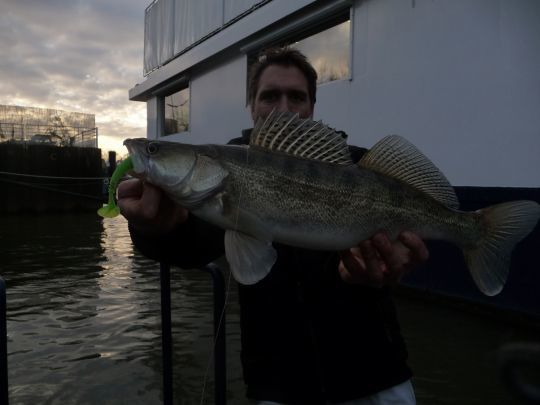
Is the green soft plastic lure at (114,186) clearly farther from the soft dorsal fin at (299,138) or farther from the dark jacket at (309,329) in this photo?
the soft dorsal fin at (299,138)

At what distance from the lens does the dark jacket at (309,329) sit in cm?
218

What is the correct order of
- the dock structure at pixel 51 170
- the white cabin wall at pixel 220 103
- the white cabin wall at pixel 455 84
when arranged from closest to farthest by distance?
the white cabin wall at pixel 455 84 < the white cabin wall at pixel 220 103 < the dock structure at pixel 51 170

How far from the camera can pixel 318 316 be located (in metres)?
2.30

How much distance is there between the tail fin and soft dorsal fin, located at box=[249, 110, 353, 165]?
2.51ft

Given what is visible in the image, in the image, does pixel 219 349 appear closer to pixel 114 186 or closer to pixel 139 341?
pixel 114 186

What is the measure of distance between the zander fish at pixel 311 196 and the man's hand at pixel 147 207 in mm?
54

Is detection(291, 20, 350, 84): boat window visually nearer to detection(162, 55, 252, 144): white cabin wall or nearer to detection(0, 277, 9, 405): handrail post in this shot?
detection(162, 55, 252, 144): white cabin wall

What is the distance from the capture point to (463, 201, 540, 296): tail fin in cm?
214

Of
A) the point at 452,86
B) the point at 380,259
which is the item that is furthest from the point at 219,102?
the point at 380,259

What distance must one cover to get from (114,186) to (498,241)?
181 centimetres

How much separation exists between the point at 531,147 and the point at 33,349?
19.5 feet

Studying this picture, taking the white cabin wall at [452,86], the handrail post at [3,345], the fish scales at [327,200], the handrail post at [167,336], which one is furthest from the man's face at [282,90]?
the white cabin wall at [452,86]

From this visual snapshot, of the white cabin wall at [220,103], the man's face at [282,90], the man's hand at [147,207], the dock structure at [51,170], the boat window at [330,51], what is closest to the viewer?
the man's hand at [147,207]

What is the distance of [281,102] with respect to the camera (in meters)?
2.77
